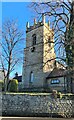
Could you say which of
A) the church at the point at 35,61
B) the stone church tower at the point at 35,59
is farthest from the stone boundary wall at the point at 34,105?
the stone church tower at the point at 35,59

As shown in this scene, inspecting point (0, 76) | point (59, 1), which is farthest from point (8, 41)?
point (59, 1)

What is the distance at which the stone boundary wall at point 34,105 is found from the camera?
19.2 metres

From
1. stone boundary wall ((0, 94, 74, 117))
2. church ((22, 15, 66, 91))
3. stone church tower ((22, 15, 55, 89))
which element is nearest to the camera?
stone boundary wall ((0, 94, 74, 117))

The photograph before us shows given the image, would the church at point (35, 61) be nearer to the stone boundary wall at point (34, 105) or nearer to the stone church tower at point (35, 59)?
the stone church tower at point (35, 59)

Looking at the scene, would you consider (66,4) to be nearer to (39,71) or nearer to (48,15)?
(48,15)

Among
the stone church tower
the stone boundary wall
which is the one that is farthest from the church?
the stone boundary wall

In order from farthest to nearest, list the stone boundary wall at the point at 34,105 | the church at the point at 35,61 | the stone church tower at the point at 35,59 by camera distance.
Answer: the stone church tower at the point at 35,59 < the church at the point at 35,61 < the stone boundary wall at the point at 34,105

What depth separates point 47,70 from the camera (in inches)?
1619

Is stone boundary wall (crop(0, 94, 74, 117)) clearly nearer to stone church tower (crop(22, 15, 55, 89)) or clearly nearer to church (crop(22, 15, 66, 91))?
church (crop(22, 15, 66, 91))

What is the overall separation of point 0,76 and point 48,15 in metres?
13.9

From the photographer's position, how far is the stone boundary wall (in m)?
19.2

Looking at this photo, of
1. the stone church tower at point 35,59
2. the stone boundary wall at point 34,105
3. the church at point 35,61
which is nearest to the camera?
the stone boundary wall at point 34,105

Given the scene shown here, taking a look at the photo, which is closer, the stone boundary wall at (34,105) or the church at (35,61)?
the stone boundary wall at (34,105)

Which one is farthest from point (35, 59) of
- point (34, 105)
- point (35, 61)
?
point (34, 105)
